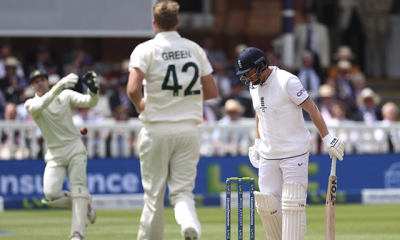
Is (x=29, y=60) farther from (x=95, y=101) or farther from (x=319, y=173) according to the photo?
(x=95, y=101)

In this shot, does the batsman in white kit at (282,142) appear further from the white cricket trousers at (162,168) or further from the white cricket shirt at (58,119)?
the white cricket shirt at (58,119)

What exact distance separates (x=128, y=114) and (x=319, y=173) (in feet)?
10.4

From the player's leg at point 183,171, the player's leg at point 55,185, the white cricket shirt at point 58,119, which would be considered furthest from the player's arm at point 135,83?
the player's leg at point 55,185

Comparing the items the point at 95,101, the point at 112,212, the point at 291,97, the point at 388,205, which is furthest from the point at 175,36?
the point at 388,205

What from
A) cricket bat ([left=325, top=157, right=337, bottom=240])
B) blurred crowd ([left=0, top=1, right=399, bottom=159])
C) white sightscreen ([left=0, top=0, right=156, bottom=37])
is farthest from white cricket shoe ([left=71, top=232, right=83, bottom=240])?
white sightscreen ([left=0, top=0, right=156, bottom=37])

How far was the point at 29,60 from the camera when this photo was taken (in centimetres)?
1792

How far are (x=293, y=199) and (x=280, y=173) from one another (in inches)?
12.6

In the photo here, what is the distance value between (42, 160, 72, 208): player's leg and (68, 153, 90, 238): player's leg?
0.35 ft

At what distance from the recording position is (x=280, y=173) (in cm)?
826

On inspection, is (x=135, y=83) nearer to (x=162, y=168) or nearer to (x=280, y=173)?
(x=162, y=168)

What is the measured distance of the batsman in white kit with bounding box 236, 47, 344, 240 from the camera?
8.05m

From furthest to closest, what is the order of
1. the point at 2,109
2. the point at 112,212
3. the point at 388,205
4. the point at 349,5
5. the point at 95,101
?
the point at 349,5 < the point at 2,109 < the point at 388,205 < the point at 112,212 < the point at 95,101

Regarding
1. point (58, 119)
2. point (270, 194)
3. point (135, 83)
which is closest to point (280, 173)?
point (270, 194)

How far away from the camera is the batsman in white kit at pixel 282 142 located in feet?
26.4
